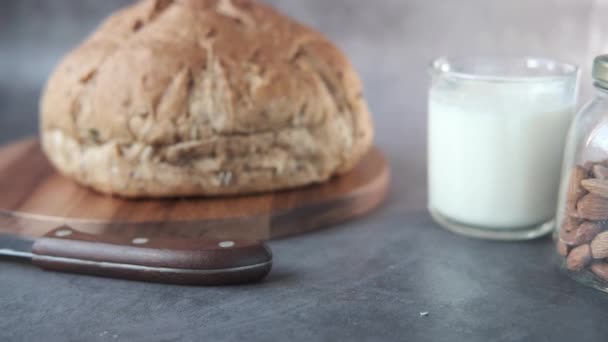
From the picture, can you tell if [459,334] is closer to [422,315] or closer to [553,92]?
[422,315]

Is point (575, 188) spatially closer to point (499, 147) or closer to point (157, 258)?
point (499, 147)

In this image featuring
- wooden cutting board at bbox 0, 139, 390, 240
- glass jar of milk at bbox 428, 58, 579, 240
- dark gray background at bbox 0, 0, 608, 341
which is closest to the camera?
dark gray background at bbox 0, 0, 608, 341

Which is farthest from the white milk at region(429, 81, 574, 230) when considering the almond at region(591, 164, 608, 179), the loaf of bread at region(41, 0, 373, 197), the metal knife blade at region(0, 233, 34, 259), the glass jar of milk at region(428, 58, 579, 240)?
the metal knife blade at region(0, 233, 34, 259)

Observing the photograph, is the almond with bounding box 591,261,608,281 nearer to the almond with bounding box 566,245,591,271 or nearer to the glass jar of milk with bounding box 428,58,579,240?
the almond with bounding box 566,245,591,271

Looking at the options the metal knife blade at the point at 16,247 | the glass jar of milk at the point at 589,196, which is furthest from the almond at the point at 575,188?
the metal knife blade at the point at 16,247

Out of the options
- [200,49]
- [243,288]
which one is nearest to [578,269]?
[243,288]

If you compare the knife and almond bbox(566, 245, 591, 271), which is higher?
the knife
